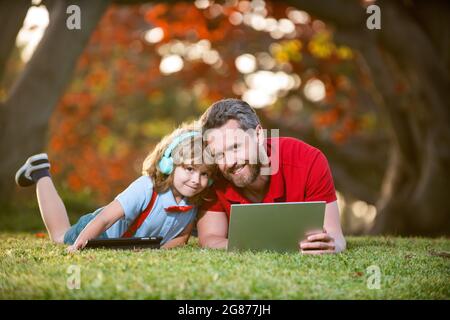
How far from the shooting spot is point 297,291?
2.85m

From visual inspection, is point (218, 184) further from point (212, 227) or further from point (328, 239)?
point (328, 239)

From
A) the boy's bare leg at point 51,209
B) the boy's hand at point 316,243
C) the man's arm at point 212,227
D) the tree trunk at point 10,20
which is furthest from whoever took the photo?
the tree trunk at point 10,20

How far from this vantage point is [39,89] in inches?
330

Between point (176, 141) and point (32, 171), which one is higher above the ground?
point (176, 141)

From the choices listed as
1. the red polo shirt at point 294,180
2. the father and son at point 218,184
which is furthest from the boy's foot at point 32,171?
the red polo shirt at point 294,180

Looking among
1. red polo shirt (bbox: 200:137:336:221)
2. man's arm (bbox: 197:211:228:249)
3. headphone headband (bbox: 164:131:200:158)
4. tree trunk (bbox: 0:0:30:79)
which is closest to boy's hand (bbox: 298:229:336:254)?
red polo shirt (bbox: 200:137:336:221)

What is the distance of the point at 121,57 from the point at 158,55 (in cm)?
196

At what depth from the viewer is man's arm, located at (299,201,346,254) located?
3891 millimetres

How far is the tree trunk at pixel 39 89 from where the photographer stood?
8266 millimetres

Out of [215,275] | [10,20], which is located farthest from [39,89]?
[215,275]

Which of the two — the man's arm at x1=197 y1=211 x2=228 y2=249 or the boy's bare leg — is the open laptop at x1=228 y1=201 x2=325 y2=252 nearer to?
the man's arm at x1=197 y1=211 x2=228 y2=249

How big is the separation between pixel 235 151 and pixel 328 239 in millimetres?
846

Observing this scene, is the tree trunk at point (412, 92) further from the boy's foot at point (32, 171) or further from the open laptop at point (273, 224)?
the open laptop at point (273, 224)

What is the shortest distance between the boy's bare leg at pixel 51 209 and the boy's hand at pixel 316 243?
2390 mm
